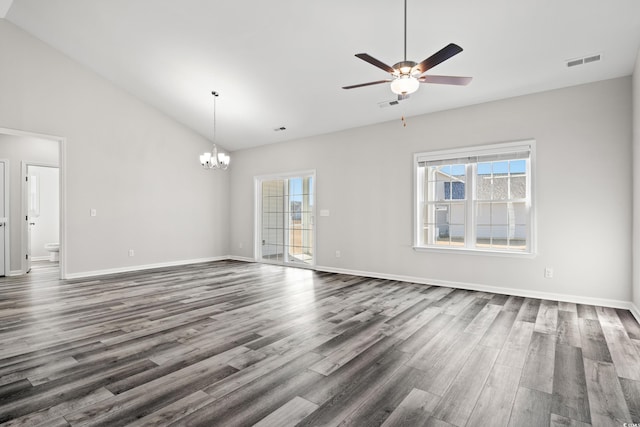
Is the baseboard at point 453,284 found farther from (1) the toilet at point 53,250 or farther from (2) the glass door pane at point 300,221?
(1) the toilet at point 53,250

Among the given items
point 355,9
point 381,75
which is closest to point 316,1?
point 355,9

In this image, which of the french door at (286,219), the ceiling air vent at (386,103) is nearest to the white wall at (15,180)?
the french door at (286,219)

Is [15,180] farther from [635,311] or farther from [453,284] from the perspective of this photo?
[635,311]

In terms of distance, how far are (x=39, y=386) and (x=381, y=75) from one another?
4.78 meters

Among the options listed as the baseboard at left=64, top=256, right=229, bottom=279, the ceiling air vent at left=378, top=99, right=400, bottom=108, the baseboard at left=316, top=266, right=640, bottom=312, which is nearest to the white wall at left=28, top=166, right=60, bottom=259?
the baseboard at left=64, top=256, right=229, bottom=279

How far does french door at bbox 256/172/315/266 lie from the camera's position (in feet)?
23.8

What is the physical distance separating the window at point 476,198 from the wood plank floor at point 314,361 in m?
0.96

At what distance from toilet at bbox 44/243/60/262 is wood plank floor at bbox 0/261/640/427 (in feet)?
11.8

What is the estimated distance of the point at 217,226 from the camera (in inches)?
328

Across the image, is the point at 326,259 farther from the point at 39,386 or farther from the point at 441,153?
the point at 39,386

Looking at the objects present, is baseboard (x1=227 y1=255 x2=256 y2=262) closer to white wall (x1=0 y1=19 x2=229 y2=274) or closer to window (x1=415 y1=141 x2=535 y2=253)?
white wall (x1=0 y1=19 x2=229 y2=274)

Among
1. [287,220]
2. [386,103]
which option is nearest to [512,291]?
[386,103]

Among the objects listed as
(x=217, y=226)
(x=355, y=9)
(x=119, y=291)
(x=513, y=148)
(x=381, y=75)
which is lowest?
(x=119, y=291)

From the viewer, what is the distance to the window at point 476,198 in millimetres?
4730
